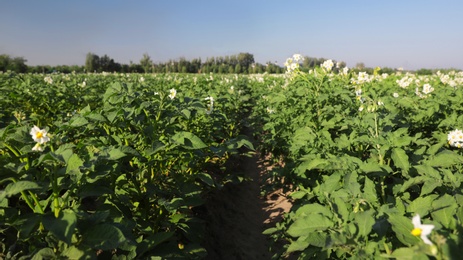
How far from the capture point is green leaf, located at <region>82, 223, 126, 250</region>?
144cm

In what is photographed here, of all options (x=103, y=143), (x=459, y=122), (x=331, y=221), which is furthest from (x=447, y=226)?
(x=459, y=122)

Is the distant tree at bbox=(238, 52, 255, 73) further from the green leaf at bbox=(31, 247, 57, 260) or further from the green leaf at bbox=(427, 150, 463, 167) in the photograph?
the green leaf at bbox=(31, 247, 57, 260)

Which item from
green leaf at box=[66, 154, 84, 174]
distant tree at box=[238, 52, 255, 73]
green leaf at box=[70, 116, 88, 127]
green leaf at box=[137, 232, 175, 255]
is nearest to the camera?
green leaf at box=[66, 154, 84, 174]

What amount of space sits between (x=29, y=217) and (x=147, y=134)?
1.16 meters

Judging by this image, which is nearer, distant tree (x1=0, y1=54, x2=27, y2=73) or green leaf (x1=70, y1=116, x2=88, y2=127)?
green leaf (x1=70, y1=116, x2=88, y2=127)

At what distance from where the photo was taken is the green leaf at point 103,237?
144cm

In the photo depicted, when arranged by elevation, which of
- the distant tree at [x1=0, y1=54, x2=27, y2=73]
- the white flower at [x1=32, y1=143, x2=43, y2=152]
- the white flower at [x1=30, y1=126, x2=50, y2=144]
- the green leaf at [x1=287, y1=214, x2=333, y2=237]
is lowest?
Result: the green leaf at [x1=287, y1=214, x2=333, y2=237]

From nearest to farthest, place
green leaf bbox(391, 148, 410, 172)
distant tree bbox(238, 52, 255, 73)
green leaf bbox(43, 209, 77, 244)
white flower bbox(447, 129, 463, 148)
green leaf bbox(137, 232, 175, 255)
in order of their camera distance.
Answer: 1. green leaf bbox(43, 209, 77, 244)
2. green leaf bbox(137, 232, 175, 255)
3. green leaf bbox(391, 148, 410, 172)
4. white flower bbox(447, 129, 463, 148)
5. distant tree bbox(238, 52, 255, 73)

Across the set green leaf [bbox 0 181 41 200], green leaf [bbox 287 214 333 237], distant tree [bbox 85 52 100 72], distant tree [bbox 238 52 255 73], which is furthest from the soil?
distant tree [bbox 238 52 255 73]

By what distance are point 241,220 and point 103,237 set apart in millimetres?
3275

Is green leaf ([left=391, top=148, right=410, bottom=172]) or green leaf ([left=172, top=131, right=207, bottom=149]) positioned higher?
green leaf ([left=172, top=131, right=207, bottom=149])

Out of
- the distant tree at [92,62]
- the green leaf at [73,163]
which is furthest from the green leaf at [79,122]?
the distant tree at [92,62]

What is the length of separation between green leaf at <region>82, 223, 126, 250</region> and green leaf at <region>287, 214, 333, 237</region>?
927 millimetres

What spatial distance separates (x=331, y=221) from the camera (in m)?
1.69
